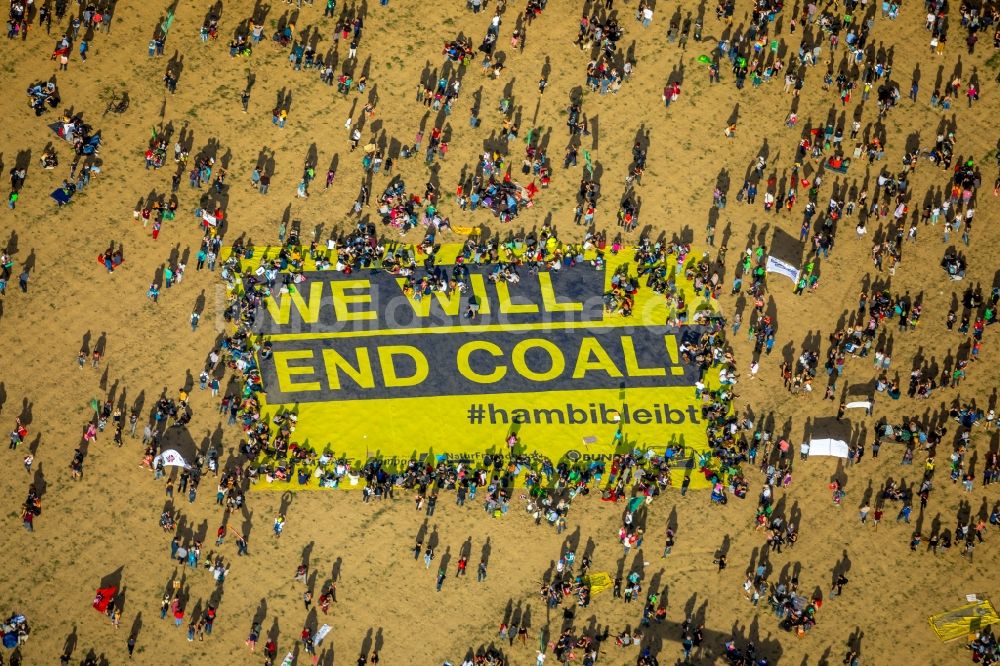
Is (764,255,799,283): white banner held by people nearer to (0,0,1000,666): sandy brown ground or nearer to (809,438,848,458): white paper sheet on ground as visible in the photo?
(0,0,1000,666): sandy brown ground

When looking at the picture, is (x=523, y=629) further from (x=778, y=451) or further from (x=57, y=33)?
(x=57, y=33)

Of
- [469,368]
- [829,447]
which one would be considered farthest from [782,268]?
[469,368]

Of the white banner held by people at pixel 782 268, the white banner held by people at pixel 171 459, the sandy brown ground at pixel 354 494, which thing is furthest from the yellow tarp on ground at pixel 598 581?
the white banner held by people at pixel 171 459

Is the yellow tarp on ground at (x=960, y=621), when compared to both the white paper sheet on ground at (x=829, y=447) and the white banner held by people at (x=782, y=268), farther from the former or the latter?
the white banner held by people at (x=782, y=268)

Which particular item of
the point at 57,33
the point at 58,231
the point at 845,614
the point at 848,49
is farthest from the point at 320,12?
the point at 845,614

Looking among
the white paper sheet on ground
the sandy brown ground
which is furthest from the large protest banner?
the white paper sheet on ground

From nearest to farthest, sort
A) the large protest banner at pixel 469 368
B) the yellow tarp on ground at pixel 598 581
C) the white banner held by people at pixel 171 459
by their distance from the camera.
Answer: the white banner held by people at pixel 171 459 → the large protest banner at pixel 469 368 → the yellow tarp on ground at pixel 598 581
